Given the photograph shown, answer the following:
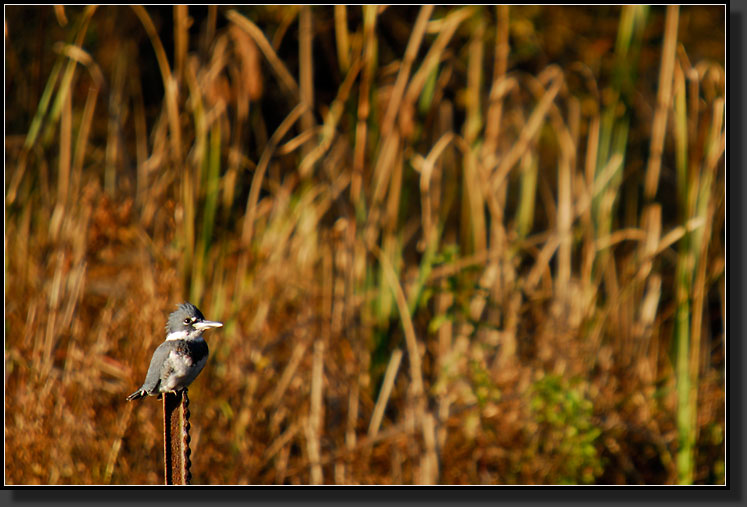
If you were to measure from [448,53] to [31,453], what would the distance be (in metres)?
1.31

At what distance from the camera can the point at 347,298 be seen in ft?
5.78

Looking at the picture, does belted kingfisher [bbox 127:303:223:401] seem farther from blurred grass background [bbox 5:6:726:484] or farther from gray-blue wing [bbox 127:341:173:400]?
blurred grass background [bbox 5:6:726:484]

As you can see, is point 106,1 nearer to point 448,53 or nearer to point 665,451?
point 448,53

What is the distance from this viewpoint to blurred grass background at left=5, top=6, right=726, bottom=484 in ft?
5.33

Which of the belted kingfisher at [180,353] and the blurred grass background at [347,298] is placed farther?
the blurred grass background at [347,298]

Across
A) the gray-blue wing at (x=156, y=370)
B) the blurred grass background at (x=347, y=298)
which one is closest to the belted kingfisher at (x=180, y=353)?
the gray-blue wing at (x=156, y=370)

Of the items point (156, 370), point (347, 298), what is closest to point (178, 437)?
point (156, 370)

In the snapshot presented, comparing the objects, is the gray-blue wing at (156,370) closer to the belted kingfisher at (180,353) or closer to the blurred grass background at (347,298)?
the belted kingfisher at (180,353)

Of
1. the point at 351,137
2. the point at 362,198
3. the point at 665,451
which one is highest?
the point at 351,137

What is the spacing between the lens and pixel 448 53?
1861 millimetres

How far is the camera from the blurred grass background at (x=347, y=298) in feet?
5.33

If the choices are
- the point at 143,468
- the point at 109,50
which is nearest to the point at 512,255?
the point at 143,468

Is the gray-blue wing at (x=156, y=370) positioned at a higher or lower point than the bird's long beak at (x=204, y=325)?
lower

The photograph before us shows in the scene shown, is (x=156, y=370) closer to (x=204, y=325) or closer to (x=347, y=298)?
(x=204, y=325)
